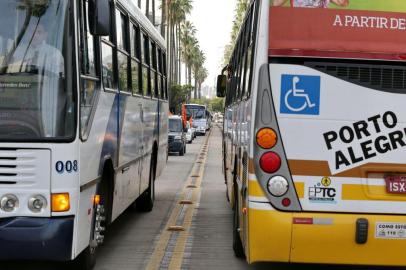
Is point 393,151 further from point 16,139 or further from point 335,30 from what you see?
point 16,139

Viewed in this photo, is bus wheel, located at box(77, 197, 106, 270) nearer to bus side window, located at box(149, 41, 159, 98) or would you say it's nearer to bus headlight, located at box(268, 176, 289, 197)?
bus headlight, located at box(268, 176, 289, 197)

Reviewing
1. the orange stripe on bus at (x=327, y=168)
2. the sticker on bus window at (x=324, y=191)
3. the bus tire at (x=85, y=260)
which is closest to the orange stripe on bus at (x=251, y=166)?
the orange stripe on bus at (x=327, y=168)

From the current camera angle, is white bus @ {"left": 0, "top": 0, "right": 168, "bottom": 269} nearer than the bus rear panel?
Answer: Yes

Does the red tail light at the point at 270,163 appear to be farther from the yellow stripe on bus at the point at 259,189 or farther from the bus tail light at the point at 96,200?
the bus tail light at the point at 96,200

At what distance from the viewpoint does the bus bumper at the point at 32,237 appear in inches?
232

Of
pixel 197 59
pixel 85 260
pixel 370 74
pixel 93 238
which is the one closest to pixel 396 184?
pixel 370 74

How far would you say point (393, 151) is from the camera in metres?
6.12

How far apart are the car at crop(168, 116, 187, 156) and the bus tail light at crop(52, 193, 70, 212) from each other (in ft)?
81.3

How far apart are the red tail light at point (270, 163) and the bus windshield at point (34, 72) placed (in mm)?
1708

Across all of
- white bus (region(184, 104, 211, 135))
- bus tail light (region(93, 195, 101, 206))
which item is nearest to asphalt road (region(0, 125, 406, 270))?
bus tail light (region(93, 195, 101, 206))

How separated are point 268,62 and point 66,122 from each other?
1872 millimetres

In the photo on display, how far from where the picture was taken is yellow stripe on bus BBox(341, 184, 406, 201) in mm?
6059

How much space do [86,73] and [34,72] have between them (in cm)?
66

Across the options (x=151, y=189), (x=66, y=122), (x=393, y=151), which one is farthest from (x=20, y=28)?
(x=151, y=189)
